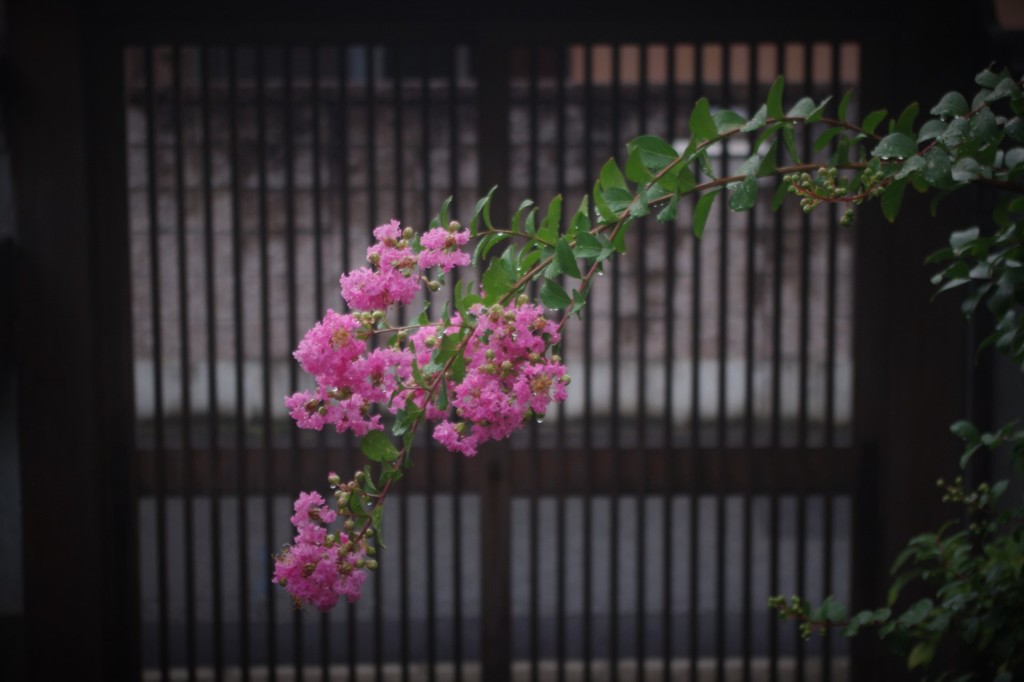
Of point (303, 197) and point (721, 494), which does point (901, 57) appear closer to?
point (721, 494)

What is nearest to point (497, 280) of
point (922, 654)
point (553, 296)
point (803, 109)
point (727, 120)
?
point (553, 296)

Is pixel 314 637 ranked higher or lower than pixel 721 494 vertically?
lower

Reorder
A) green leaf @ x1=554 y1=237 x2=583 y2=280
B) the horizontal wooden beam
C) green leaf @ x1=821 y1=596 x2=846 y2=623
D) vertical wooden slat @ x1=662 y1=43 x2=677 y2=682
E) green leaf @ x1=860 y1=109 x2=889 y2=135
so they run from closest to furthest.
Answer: green leaf @ x1=554 y1=237 x2=583 y2=280 < green leaf @ x1=860 y1=109 x2=889 y2=135 < green leaf @ x1=821 y1=596 x2=846 y2=623 < vertical wooden slat @ x1=662 y1=43 x2=677 y2=682 < the horizontal wooden beam

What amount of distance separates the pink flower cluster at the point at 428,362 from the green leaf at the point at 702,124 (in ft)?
1.14

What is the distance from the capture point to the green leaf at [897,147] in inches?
62.7

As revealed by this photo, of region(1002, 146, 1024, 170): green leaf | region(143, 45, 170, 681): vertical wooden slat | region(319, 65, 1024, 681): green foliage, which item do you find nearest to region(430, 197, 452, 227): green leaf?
region(319, 65, 1024, 681): green foliage

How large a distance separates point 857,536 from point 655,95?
226 cm

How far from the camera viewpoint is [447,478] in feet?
10.9

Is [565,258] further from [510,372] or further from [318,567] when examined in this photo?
[318,567]

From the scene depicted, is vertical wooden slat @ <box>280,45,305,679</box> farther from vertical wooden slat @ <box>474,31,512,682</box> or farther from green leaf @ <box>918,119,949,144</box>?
green leaf @ <box>918,119,949,144</box>

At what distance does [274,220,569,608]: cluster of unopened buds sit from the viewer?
1548 millimetres

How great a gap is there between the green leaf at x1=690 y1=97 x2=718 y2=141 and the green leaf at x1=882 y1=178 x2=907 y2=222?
10.6 inches

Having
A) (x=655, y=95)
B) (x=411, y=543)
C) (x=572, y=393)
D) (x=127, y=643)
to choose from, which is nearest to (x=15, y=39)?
(x=127, y=643)

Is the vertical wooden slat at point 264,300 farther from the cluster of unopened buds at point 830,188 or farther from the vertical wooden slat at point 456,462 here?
the cluster of unopened buds at point 830,188
